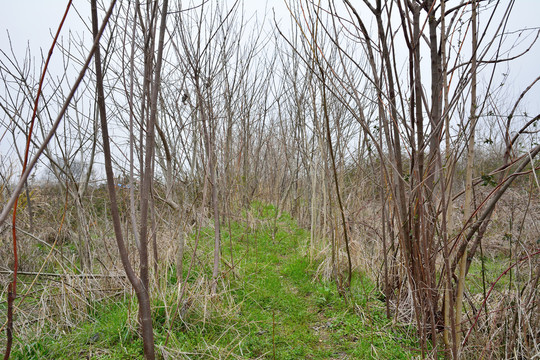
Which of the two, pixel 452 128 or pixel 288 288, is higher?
pixel 452 128

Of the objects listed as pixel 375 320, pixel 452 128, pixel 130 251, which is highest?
pixel 452 128

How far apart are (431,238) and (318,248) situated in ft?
8.56

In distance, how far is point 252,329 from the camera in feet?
8.87

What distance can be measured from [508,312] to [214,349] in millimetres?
1988

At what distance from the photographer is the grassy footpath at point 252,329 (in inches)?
90.9

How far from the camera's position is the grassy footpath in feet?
7.57

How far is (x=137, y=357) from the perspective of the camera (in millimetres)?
2223

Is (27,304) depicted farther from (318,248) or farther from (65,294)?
(318,248)

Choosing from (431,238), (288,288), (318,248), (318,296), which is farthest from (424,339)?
(318,248)

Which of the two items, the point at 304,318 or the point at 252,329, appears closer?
the point at 252,329

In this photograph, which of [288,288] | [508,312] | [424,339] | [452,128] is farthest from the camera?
[288,288]

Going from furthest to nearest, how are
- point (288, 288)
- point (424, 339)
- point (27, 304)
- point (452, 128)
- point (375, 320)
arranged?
point (288, 288), point (27, 304), point (375, 320), point (424, 339), point (452, 128)

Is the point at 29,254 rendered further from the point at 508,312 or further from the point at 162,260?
the point at 508,312

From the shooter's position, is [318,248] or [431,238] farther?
[318,248]
